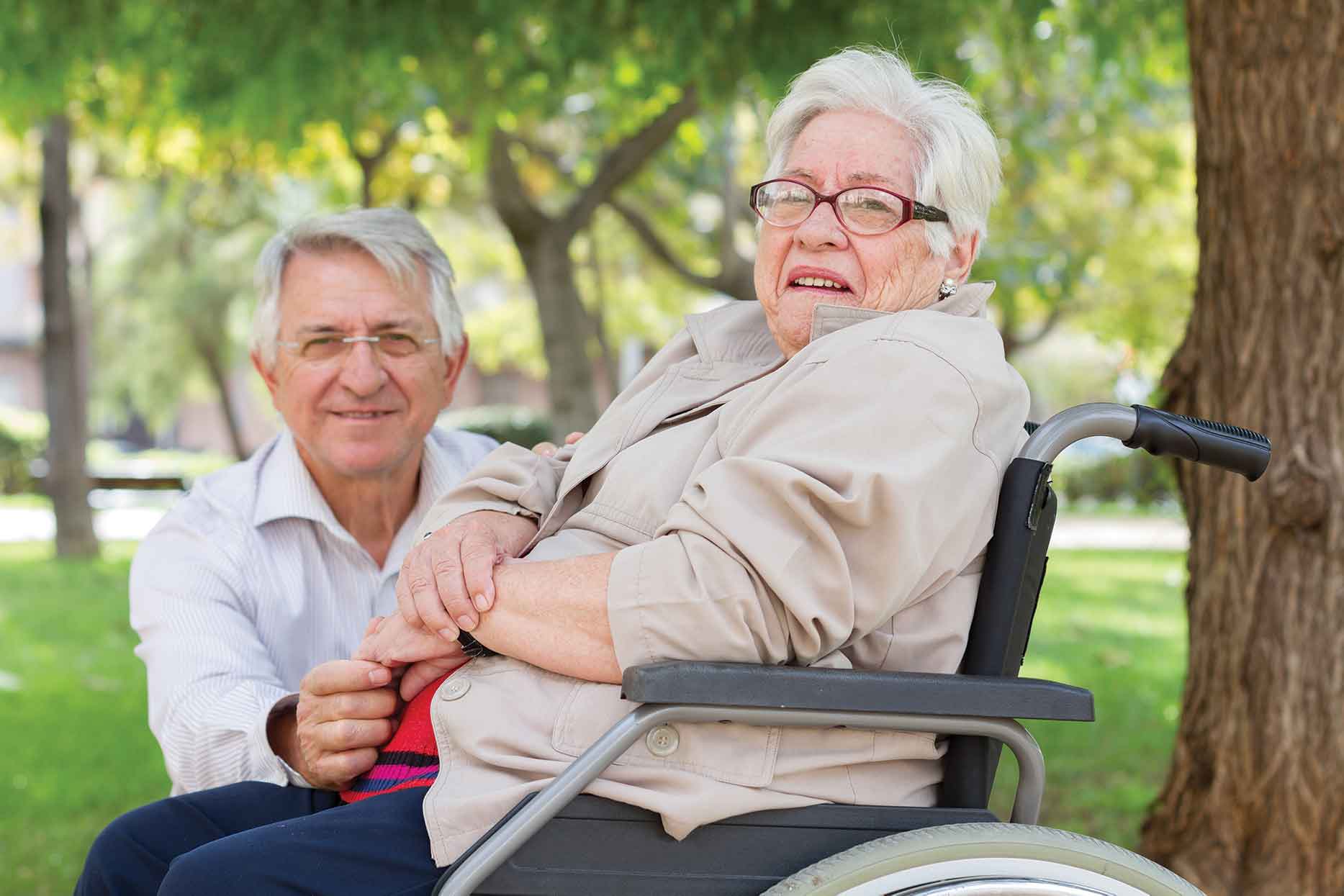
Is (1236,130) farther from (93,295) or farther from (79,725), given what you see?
(93,295)

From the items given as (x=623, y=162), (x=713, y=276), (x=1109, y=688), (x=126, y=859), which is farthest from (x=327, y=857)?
(x=713, y=276)

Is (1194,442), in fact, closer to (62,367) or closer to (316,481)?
(316,481)

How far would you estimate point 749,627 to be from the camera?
1710mm

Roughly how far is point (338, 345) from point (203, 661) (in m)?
0.69

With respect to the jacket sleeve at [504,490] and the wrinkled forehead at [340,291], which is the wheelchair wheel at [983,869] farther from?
the wrinkled forehead at [340,291]

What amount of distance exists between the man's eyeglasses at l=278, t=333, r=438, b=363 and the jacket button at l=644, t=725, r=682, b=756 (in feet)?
4.51

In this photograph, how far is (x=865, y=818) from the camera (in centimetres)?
179

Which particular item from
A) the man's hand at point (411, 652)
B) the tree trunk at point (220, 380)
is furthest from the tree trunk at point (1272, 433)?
the tree trunk at point (220, 380)

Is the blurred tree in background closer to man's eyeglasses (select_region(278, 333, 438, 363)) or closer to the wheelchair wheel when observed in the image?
man's eyeglasses (select_region(278, 333, 438, 363))

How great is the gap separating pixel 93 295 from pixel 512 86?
20.6 meters

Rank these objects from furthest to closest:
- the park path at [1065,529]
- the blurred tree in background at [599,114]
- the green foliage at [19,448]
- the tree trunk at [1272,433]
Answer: the green foliage at [19,448] < the park path at [1065,529] < the blurred tree in background at [599,114] < the tree trunk at [1272,433]

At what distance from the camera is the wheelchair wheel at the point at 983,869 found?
166 centimetres

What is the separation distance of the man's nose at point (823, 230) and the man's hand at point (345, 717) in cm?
93

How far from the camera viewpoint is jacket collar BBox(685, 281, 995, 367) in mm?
2057
